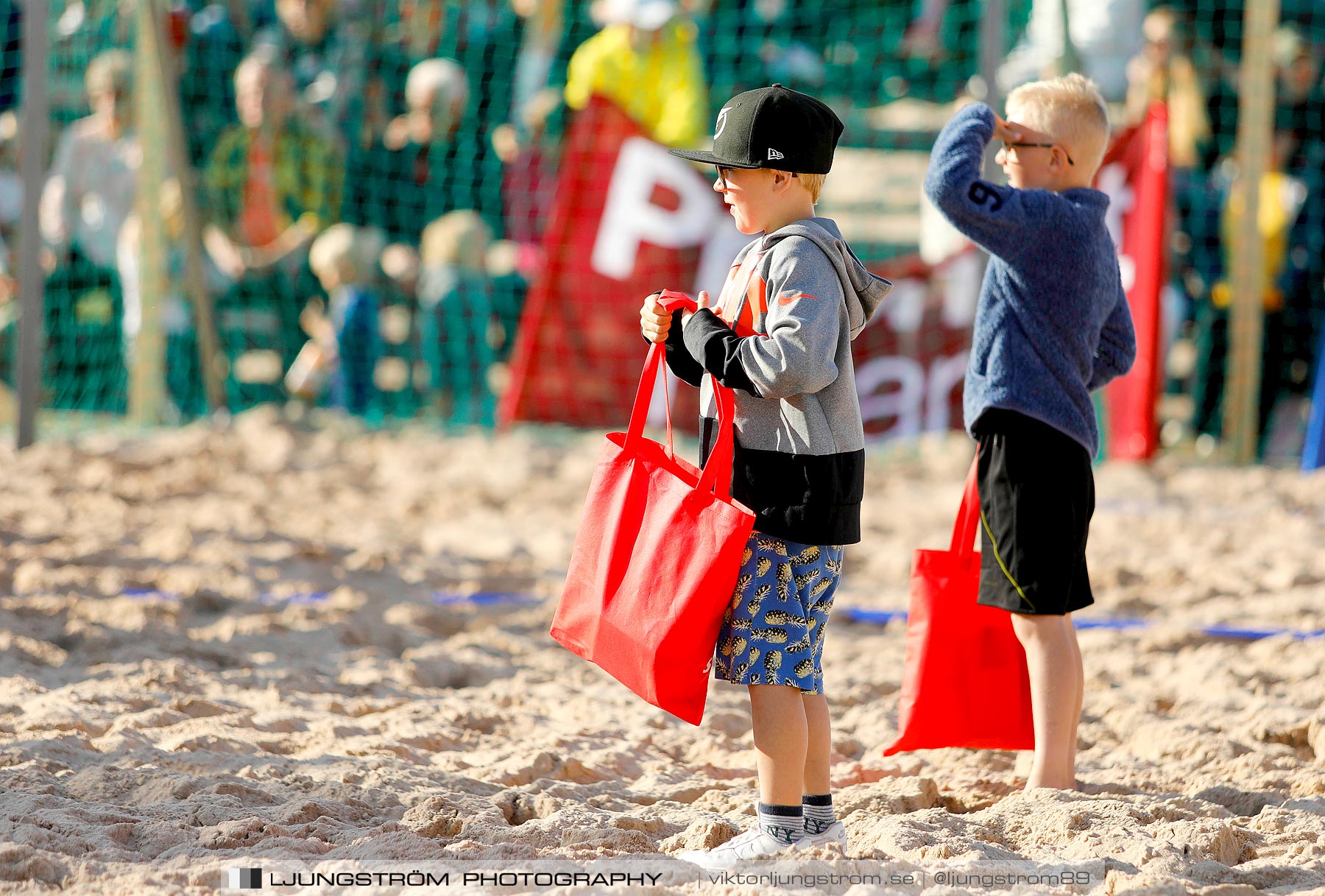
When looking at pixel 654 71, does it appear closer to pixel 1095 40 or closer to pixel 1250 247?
pixel 1095 40

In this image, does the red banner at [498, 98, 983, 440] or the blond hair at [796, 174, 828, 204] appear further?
the red banner at [498, 98, 983, 440]

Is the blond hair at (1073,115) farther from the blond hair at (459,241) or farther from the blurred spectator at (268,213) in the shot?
the blurred spectator at (268,213)

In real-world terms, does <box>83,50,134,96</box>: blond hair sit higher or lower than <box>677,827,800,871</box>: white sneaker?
higher

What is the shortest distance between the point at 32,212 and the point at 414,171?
211 centimetres

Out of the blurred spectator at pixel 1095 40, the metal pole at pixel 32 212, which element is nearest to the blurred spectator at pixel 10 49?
the metal pole at pixel 32 212

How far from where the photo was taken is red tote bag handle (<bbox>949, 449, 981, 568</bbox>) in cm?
264

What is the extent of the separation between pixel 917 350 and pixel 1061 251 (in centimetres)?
415

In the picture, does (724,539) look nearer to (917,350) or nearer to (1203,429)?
(917,350)

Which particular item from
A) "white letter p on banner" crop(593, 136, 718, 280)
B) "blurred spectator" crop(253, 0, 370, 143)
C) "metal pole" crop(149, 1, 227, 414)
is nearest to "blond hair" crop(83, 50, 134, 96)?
"metal pole" crop(149, 1, 227, 414)

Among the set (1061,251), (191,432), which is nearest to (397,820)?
(1061,251)

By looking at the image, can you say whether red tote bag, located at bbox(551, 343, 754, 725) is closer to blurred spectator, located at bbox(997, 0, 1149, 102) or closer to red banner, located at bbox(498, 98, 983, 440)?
red banner, located at bbox(498, 98, 983, 440)

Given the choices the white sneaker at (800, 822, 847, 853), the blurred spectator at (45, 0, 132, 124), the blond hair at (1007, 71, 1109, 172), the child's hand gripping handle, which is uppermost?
the blurred spectator at (45, 0, 132, 124)

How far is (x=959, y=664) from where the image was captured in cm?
268

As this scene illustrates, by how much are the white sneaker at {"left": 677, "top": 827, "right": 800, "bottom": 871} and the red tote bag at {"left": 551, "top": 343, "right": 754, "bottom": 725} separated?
228 millimetres
